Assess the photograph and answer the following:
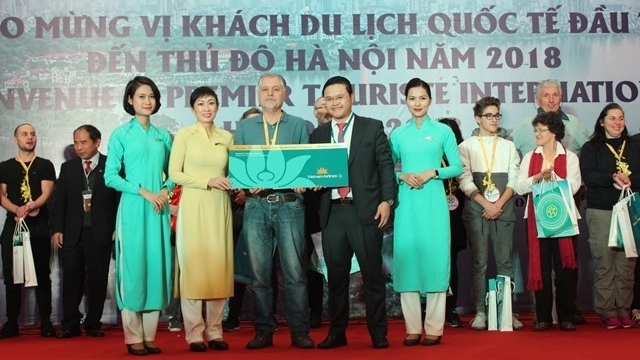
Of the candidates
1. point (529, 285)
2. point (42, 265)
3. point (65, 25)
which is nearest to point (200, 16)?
point (65, 25)

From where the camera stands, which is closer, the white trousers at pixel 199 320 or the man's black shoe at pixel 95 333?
the white trousers at pixel 199 320

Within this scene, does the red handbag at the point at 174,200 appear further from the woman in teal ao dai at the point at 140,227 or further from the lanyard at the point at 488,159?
the lanyard at the point at 488,159

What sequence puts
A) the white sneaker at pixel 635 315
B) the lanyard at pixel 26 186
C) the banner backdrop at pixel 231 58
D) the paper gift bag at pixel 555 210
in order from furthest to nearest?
the banner backdrop at pixel 231 58
the lanyard at pixel 26 186
the white sneaker at pixel 635 315
the paper gift bag at pixel 555 210

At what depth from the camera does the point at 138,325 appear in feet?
17.8

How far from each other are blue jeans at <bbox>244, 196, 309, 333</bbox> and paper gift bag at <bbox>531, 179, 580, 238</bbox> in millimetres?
1750

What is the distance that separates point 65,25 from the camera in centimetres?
793

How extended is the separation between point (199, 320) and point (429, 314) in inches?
53.2

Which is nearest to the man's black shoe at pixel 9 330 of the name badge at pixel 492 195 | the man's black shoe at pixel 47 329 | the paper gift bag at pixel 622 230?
the man's black shoe at pixel 47 329

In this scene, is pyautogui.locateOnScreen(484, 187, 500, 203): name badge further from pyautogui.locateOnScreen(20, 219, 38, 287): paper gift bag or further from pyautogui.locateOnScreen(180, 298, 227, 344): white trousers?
pyautogui.locateOnScreen(20, 219, 38, 287): paper gift bag

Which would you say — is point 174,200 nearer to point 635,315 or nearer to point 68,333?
point 68,333

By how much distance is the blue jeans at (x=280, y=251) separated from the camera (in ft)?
18.2

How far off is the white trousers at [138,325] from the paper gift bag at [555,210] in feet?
8.65

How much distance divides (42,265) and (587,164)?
13.4ft

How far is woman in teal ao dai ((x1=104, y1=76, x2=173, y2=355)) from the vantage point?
5.36 metres
